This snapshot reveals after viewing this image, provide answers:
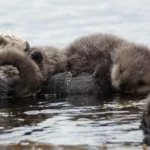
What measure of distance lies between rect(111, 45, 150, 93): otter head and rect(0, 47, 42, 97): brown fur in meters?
1.01

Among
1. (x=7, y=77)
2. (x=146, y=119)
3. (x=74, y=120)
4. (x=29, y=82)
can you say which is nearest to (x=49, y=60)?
(x=29, y=82)

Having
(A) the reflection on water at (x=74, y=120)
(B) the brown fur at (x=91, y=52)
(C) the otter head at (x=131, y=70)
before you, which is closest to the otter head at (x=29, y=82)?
(A) the reflection on water at (x=74, y=120)

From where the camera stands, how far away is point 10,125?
580 centimetres

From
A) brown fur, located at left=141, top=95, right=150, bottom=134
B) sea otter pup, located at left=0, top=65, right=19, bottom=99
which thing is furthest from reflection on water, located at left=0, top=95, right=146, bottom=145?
sea otter pup, located at left=0, top=65, right=19, bottom=99

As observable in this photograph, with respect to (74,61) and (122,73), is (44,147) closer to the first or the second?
(122,73)

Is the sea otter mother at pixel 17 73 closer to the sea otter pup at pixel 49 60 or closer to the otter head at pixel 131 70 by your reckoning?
the sea otter pup at pixel 49 60

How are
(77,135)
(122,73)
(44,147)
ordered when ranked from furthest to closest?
(122,73) < (77,135) < (44,147)

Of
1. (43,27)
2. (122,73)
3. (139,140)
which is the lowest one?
(139,140)

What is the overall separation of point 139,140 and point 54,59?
3905 millimetres

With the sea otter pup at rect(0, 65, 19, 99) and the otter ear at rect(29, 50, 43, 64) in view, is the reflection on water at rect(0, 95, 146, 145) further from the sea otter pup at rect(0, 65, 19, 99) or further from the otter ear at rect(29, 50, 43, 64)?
the otter ear at rect(29, 50, 43, 64)

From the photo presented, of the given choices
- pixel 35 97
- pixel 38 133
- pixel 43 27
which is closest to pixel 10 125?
pixel 38 133

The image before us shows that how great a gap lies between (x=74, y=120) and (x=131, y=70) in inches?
80.6

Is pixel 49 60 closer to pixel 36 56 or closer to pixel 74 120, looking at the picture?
pixel 36 56

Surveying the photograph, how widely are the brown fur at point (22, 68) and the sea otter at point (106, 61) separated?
0.42 meters
